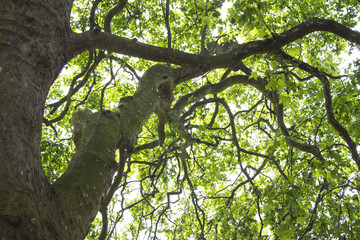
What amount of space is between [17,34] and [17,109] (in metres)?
0.65

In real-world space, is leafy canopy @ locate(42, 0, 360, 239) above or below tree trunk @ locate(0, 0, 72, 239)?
above

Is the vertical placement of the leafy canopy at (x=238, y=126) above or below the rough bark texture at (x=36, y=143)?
above

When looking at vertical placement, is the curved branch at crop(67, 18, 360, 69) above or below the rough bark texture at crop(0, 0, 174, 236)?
above

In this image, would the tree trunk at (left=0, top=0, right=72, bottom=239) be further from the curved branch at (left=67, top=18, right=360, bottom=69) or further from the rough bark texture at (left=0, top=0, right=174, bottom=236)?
the curved branch at (left=67, top=18, right=360, bottom=69)

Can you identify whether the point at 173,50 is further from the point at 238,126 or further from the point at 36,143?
the point at 238,126

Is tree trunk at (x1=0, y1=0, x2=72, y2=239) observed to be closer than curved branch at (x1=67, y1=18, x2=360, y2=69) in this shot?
Yes

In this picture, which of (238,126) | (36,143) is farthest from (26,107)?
(238,126)

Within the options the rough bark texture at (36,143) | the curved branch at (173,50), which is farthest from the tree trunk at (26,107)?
the curved branch at (173,50)

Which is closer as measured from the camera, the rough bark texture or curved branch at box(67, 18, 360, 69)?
the rough bark texture

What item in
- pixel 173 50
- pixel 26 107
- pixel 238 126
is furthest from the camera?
pixel 238 126

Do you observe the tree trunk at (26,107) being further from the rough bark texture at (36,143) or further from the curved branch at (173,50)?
the curved branch at (173,50)

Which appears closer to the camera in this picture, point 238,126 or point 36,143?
point 36,143

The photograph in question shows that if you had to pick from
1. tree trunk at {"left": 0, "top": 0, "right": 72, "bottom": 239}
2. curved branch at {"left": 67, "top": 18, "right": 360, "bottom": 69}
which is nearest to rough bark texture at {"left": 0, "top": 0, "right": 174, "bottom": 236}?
tree trunk at {"left": 0, "top": 0, "right": 72, "bottom": 239}

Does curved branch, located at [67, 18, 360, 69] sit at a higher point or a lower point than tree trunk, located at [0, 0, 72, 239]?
higher
